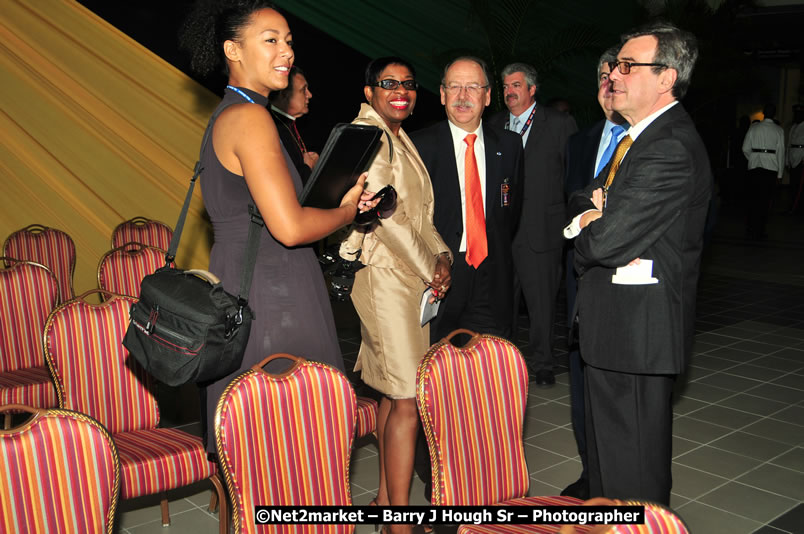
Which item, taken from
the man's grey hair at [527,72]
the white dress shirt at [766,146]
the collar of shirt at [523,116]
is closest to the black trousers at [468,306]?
the collar of shirt at [523,116]

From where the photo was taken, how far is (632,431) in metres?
2.45

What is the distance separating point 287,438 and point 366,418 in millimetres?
1188

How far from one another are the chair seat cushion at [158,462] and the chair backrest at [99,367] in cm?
11

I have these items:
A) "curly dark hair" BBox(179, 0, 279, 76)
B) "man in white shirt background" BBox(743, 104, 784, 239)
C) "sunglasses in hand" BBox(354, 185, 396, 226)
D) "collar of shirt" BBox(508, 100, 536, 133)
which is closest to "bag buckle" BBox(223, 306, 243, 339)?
"sunglasses in hand" BBox(354, 185, 396, 226)

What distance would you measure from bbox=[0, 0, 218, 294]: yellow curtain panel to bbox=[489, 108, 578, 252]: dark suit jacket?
2.96 m

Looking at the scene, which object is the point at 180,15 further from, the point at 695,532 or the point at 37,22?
the point at 695,532

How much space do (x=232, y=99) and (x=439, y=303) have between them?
1371mm

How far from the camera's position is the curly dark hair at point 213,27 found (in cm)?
213

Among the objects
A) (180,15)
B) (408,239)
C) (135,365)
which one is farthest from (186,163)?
(408,239)

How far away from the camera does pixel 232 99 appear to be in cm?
215

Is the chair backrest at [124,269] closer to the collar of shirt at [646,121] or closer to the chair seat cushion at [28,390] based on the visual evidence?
the chair seat cushion at [28,390]

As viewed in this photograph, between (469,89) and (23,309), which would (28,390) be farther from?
(469,89)

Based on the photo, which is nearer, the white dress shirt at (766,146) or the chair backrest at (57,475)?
the chair backrest at (57,475)

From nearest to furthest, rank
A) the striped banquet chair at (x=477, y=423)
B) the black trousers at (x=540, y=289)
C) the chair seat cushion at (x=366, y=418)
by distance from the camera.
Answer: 1. the striped banquet chair at (x=477, y=423)
2. the chair seat cushion at (x=366, y=418)
3. the black trousers at (x=540, y=289)
